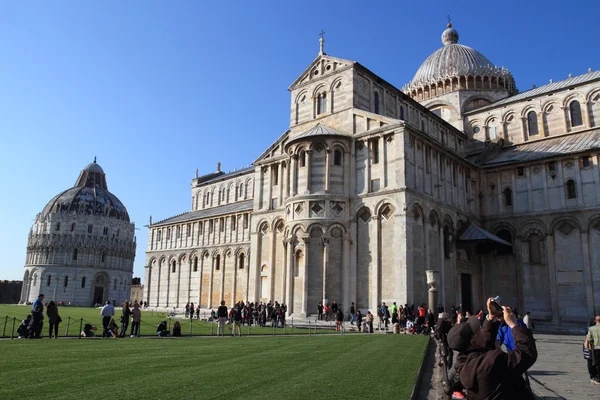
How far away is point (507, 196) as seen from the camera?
120 ft

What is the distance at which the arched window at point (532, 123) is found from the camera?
40125mm

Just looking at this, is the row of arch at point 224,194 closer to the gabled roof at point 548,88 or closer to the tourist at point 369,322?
the gabled roof at point 548,88

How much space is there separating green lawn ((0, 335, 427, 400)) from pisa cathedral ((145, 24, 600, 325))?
14755 mm

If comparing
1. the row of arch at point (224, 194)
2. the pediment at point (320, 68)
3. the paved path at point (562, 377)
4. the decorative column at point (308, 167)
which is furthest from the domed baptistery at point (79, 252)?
the paved path at point (562, 377)

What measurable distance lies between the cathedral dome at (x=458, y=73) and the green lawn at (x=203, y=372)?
37138 mm

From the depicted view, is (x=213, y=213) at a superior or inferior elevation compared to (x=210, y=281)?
superior

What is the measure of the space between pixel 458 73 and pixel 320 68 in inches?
704

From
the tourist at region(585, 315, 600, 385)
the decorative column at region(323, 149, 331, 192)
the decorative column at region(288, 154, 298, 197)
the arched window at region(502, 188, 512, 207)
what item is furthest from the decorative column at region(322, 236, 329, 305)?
the tourist at region(585, 315, 600, 385)

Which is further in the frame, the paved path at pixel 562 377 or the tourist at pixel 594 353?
the tourist at pixel 594 353

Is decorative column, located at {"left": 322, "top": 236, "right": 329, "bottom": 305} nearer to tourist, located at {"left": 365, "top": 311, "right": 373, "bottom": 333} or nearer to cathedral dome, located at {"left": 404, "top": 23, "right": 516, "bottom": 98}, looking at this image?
tourist, located at {"left": 365, "top": 311, "right": 373, "bottom": 333}

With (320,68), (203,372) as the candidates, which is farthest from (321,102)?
(203,372)

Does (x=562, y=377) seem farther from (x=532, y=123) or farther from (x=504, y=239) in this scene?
(x=532, y=123)

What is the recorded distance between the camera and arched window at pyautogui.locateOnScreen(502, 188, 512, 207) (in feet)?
119

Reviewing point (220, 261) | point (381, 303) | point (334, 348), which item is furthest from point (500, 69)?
point (334, 348)
